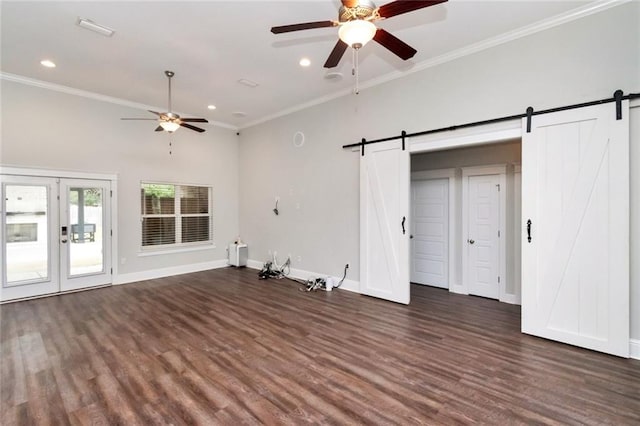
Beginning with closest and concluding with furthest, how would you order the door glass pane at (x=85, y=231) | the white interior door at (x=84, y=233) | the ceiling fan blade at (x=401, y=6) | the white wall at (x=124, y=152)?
the ceiling fan blade at (x=401, y=6) → the white wall at (x=124, y=152) → the white interior door at (x=84, y=233) → the door glass pane at (x=85, y=231)

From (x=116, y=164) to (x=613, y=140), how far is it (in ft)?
25.5

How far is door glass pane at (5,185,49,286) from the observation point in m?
4.90

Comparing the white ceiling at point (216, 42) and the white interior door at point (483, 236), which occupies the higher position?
the white ceiling at point (216, 42)

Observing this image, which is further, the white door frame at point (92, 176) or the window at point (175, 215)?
the window at point (175, 215)

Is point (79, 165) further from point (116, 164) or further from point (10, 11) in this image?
point (10, 11)

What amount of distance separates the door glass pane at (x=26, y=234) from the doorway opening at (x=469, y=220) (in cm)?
693

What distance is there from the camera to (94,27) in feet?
11.6

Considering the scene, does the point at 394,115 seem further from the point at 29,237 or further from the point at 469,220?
the point at 29,237

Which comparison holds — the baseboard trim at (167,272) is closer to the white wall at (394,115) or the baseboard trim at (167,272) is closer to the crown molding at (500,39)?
the white wall at (394,115)

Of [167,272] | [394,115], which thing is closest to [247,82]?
[394,115]

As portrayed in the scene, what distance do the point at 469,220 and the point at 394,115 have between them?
2.35 meters

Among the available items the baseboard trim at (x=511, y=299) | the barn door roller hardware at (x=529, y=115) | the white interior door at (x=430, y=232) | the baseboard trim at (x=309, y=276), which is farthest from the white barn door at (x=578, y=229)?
the baseboard trim at (x=309, y=276)

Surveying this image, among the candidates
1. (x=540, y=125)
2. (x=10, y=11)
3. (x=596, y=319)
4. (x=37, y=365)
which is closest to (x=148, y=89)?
(x=10, y=11)

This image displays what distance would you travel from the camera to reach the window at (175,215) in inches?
257
